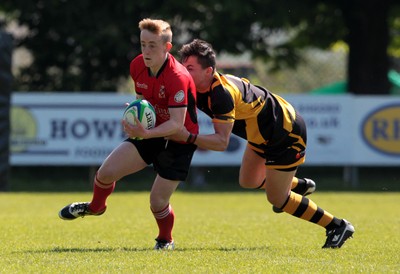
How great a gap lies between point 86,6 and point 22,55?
4080 millimetres

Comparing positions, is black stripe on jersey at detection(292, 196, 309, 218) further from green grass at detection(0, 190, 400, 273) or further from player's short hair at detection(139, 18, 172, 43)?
player's short hair at detection(139, 18, 172, 43)

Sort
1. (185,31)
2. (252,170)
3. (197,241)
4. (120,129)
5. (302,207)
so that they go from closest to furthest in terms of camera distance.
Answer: (302,207), (252,170), (197,241), (120,129), (185,31)

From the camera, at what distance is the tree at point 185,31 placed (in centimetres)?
1816

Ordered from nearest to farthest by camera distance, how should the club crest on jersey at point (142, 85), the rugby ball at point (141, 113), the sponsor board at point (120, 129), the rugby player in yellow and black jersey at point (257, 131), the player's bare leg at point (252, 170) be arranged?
the rugby ball at point (141, 113) → the rugby player in yellow and black jersey at point (257, 131) → the club crest on jersey at point (142, 85) → the player's bare leg at point (252, 170) → the sponsor board at point (120, 129)

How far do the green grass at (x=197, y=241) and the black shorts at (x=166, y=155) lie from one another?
623 mm

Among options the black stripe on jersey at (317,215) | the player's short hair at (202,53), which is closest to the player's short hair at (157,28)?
the player's short hair at (202,53)

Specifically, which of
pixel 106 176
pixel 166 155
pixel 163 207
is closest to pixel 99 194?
pixel 106 176

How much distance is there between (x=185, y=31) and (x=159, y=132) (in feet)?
39.3

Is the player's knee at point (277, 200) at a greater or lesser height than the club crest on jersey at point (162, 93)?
lesser

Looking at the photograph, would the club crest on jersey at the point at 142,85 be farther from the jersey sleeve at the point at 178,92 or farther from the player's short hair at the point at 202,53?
the player's short hair at the point at 202,53

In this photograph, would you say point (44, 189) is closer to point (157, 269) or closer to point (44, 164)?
point (44, 164)

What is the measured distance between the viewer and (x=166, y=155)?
7555 mm

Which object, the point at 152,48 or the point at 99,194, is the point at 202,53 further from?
the point at 99,194

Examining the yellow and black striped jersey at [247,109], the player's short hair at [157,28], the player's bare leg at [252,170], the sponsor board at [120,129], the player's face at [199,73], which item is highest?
the player's short hair at [157,28]
